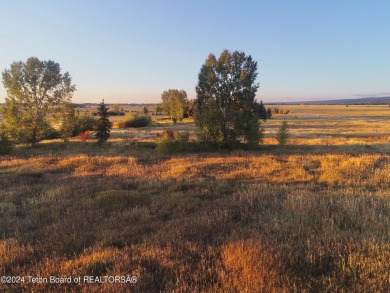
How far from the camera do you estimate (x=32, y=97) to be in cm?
3353

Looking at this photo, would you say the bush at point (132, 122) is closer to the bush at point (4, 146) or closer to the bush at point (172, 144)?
the bush at point (4, 146)

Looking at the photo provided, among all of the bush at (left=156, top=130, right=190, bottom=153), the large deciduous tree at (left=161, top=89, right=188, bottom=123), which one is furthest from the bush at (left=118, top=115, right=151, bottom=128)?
the bush at (left=156, top=130, right=190, bottom=153)

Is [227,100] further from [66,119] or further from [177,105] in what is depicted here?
[177,105]

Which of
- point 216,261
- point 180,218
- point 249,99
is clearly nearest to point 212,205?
point 180,218

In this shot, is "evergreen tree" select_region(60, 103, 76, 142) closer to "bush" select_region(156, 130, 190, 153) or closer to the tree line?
the tree line

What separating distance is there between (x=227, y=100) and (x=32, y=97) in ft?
82.7

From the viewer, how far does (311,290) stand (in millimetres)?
3672

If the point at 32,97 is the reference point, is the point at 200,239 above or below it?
below

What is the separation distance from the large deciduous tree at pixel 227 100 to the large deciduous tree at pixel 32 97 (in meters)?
20.1

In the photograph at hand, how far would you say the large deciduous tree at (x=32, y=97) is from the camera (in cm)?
3238

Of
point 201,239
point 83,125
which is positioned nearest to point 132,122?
point 83,125

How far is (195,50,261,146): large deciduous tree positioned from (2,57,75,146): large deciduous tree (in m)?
20.1

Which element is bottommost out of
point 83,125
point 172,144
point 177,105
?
point 172,144

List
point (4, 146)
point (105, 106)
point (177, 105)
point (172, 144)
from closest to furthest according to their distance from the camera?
1. point (4, 146)
2. point (172, 144)
3. point (105, 106)
4. point (177, 105)
